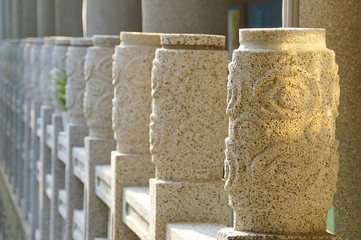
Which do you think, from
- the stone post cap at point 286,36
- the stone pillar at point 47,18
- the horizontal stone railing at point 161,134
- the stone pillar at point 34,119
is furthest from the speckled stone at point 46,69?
the stone post cap at point 286,36

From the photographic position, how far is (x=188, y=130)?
11070mm

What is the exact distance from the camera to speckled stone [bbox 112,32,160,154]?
44.8 ft

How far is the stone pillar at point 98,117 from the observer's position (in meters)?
16.7

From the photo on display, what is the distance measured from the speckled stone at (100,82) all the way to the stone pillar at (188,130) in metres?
5.52

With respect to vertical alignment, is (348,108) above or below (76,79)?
above

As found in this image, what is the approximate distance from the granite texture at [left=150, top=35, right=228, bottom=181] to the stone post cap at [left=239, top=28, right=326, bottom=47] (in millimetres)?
2967

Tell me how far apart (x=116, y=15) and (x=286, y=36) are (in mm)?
13393

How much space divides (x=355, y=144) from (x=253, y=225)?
1936mm

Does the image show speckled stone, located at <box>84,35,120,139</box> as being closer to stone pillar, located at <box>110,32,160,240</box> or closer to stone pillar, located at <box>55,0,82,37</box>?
stone pillar, located at <box>110,32,160,240</box>

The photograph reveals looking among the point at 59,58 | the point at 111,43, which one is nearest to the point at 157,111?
the point at 111,43

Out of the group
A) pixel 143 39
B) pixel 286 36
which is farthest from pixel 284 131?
pixel 143 39

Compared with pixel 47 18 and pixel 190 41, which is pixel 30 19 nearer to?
pixel 47 18

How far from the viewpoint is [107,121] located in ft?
55.4

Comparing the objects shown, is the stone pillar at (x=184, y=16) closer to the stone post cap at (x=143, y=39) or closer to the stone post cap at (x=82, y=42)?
the stone post cap at (x=143, y=39)
